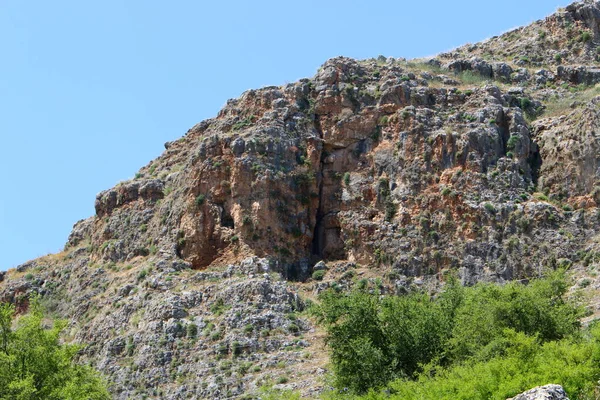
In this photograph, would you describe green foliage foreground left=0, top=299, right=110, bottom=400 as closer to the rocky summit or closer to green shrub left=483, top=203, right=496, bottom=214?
the rocky summit

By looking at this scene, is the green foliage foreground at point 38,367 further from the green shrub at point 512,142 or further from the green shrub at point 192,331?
the green shrub at point 512,142

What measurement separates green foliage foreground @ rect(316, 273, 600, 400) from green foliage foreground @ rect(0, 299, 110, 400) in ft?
39.1

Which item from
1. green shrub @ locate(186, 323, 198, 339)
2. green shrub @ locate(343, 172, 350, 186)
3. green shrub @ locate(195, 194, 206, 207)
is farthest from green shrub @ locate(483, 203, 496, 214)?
green shrub @ locate(186, 323, 198, 339)

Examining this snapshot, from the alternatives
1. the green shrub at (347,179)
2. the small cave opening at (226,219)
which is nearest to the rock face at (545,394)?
the small cave opening at (226,219)

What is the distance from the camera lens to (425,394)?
38.2 meters

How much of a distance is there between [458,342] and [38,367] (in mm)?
20276

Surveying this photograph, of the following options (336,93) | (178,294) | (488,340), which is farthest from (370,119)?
(488,340)

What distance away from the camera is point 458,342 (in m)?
46.9

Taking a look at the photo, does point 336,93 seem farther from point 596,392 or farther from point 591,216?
point 596,392

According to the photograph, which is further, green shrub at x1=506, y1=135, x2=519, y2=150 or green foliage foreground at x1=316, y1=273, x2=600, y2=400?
green shrub at x1=506, y1=135, x2=519, y2=150

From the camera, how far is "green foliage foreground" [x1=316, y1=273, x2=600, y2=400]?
36.8 meters

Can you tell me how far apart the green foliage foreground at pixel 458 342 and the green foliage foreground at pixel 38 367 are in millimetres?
11903

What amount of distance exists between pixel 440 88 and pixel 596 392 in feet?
127

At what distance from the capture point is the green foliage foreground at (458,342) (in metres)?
36.8
